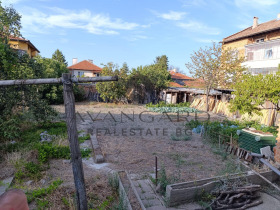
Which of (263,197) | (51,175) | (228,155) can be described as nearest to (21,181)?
(51,175)

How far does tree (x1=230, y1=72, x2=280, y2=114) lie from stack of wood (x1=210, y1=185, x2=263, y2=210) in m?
6.35

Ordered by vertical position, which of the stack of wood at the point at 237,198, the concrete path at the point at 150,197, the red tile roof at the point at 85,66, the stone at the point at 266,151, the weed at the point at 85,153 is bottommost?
the weed at the point at 85,153

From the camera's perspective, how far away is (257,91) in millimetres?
9125

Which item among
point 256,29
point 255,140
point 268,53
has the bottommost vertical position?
point 255,140

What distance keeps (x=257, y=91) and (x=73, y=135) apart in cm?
913

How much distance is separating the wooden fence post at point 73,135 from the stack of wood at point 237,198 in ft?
7.89

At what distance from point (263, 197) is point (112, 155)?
424 centimetres

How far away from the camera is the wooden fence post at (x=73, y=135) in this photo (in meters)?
2.57

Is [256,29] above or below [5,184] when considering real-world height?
above

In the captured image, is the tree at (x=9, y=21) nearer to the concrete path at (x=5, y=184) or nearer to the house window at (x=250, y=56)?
the concrete path at (x=5, y=184)

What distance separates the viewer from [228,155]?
21.8 feet

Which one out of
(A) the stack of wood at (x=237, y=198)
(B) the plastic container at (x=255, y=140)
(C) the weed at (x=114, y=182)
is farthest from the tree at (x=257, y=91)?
(C) the weed at (x=114, y=182)

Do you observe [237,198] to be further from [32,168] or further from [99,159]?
[32,168]

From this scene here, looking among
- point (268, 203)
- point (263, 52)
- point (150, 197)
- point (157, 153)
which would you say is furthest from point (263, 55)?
point (150, 197)
